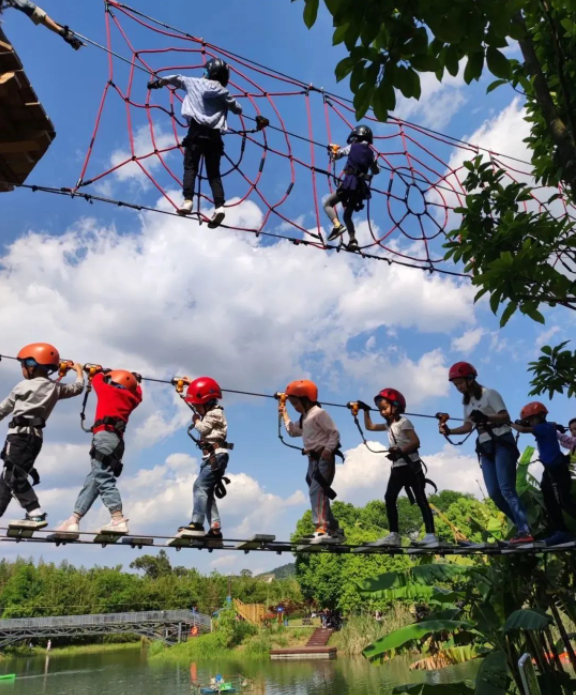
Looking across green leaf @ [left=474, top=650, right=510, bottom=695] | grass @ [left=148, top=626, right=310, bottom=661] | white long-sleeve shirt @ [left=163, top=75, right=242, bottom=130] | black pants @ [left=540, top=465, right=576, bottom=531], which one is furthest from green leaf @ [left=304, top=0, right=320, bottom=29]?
grass @ [left=148, top=626, right=310, bottom=661]

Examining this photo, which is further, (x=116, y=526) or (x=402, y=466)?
(x=402, y=466)

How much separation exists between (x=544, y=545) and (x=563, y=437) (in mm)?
2368

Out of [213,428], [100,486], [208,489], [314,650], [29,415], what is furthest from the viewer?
[314,650]

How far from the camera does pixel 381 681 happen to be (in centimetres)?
1562

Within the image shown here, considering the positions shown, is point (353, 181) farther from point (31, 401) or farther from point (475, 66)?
point (475, 66)

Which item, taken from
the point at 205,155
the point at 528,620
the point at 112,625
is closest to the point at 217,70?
the point at 205,155

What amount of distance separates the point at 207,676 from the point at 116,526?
20.8m

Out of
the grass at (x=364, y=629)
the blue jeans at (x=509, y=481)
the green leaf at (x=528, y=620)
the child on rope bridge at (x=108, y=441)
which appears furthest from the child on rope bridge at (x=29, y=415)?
the grass at (x=364, y=629)

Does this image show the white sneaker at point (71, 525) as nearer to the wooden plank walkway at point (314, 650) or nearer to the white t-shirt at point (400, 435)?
the white t-shirt at point (400, 435)

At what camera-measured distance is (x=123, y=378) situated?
4.43 metres

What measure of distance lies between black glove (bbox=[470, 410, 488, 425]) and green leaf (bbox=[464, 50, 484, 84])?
359 cm

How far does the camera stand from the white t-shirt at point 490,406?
507cm

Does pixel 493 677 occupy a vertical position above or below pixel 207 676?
below

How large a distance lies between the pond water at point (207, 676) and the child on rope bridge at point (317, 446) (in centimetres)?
1081
